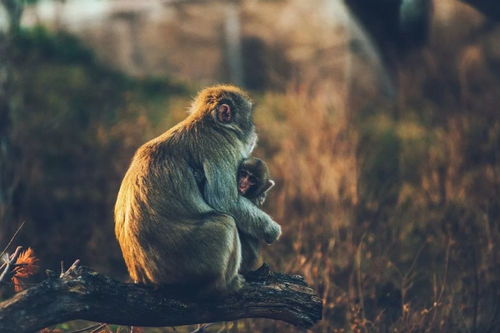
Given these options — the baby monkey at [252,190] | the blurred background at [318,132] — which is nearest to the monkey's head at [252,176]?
the baby monkey at [252,190]

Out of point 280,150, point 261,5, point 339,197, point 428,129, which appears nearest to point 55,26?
point 261,5

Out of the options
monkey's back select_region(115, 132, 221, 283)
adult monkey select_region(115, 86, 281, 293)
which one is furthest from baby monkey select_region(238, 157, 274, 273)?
monkey's back select_region(115, 132, 221, 283)

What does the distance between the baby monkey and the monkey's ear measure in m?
0.29

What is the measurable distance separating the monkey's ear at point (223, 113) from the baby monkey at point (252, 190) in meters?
0.29

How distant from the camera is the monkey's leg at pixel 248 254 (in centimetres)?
389

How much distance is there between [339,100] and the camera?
32.0ft

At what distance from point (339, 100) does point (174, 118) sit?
2769 millimetres

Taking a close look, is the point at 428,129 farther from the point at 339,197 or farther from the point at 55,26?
the point at 55,26

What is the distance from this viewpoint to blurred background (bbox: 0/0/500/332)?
5750 mm

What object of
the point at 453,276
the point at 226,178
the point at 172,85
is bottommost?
the point at 453,276

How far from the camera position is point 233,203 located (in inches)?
149

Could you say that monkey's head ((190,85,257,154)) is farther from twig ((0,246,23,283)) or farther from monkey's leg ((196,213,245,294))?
twig ((0,246,23,283))

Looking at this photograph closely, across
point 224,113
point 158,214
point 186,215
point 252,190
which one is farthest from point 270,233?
point 224,113

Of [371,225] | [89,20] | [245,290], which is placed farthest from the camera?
[89,20]
